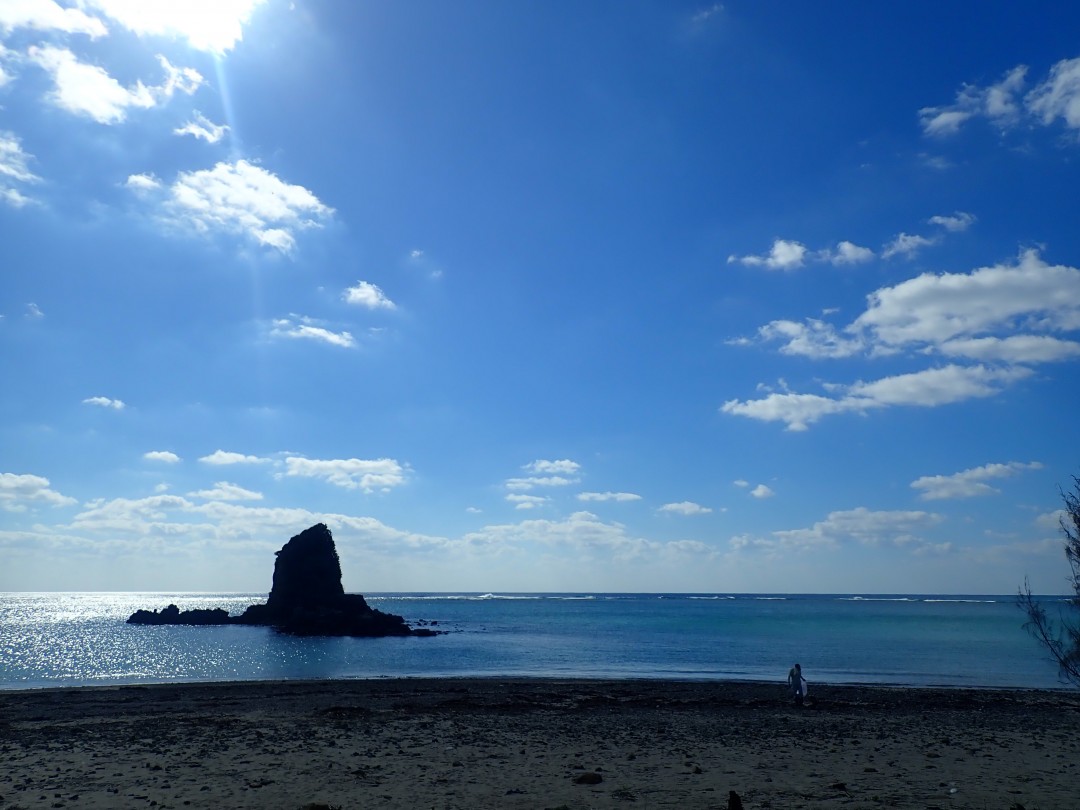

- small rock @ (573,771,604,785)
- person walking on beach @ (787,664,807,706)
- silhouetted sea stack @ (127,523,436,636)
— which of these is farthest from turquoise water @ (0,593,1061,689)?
small rock @ (573,771,604,785)

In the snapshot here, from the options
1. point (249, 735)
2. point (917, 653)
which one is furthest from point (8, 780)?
point (917, 653)

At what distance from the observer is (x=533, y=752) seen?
1894 centimetres

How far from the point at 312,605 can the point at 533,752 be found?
4063 inches

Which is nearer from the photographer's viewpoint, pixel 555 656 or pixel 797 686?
pixel 797 686

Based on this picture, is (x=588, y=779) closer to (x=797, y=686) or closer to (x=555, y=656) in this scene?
(x=797, y=686)

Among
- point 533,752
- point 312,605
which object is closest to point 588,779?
point 533,752

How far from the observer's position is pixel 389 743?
19891mm

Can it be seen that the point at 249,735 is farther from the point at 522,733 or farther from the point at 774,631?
the point at 774,631

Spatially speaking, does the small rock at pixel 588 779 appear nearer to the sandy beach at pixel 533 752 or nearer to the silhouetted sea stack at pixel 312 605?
the sandy beach at pixel 533 752

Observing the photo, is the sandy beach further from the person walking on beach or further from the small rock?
the person walking on beach

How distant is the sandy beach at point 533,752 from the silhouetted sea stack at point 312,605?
73.7m

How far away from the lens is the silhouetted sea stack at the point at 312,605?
10412 centimetres

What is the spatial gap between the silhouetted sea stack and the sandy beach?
7370 cm

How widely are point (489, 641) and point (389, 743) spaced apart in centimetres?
6874
